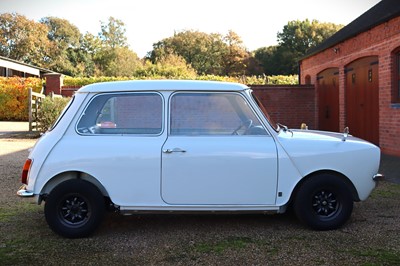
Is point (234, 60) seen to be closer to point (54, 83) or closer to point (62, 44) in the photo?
point (62, 44)

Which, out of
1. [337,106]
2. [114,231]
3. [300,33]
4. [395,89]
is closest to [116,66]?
[300,33]

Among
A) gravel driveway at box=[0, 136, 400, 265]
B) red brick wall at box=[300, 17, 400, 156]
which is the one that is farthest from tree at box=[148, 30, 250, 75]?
gravel driveway at box=[0, 136, 400, 265]

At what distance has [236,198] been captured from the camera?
478 cm

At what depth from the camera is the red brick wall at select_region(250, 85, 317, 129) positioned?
17094 mm

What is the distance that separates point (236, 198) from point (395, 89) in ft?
25.5

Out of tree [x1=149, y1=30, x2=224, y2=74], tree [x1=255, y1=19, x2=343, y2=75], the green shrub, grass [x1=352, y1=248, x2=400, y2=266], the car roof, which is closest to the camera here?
grass [x1=352, y1=248, x2=400, y2=266]

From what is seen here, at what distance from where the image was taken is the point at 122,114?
4.96 metres

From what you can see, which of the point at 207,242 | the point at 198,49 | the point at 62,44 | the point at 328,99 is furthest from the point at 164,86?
the point at 62,44

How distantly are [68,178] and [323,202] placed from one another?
276 centimetres

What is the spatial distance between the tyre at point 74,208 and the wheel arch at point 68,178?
0.18 ft

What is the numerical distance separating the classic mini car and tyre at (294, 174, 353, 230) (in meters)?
0.01

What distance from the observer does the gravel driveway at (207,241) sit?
4.14 meters

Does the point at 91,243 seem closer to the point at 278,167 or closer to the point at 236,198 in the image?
the point at 236,198

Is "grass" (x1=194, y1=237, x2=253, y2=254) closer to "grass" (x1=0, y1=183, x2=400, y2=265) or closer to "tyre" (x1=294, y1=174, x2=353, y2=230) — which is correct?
"grass" (x1=0, y1=183, x2=400, y2=265)
